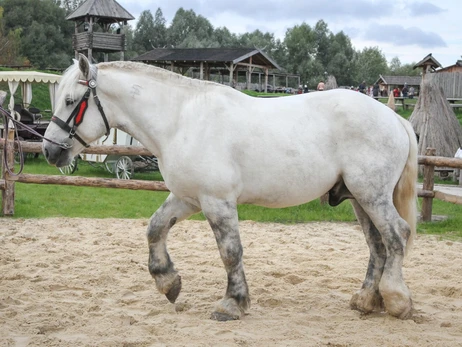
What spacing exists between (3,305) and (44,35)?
5037cm

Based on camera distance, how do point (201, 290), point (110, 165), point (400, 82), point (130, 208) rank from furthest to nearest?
point (400, 82) < point (110, 165) < point (130, 208) < point (201, 290)

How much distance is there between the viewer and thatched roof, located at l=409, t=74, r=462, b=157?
589 inches

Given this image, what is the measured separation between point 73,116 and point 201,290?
1715 millimetres

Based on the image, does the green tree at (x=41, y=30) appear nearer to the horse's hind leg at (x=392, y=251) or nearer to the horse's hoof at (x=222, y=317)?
the horse's hoof at (x=222, y=317)

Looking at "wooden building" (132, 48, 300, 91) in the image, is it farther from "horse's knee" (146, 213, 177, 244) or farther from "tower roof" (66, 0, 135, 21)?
"horse's knee" (146, 213, 177, 244)

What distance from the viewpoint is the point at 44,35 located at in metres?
50.4

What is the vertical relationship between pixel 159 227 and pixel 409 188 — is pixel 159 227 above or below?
below

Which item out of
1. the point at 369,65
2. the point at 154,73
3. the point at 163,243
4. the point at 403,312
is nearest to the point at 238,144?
the point at 154,73

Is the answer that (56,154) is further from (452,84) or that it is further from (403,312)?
(452,84)

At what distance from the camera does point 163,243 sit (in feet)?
13.6

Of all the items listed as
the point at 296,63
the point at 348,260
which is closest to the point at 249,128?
the point at 348,260

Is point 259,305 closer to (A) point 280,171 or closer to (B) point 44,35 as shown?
(A) point 280,171

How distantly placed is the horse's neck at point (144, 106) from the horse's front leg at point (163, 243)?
424mm

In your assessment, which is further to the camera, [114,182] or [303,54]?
[303,54]
